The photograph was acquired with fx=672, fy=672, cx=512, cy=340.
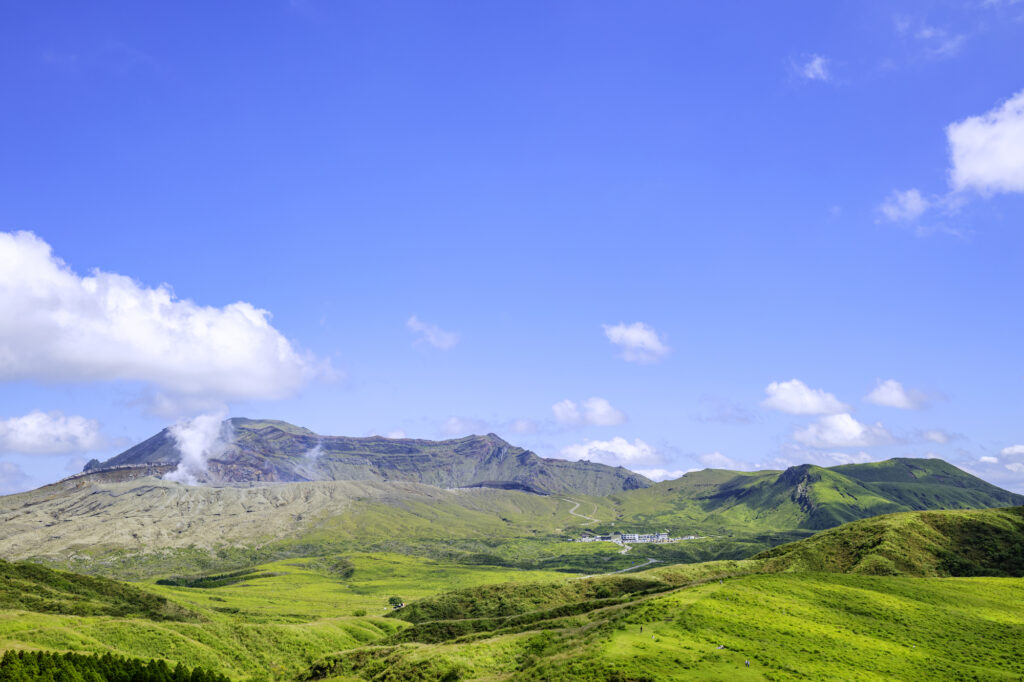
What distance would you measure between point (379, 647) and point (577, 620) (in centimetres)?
3270

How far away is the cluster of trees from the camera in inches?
3054

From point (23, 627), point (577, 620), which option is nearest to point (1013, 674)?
point (577, 620)

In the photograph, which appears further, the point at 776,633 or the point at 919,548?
the point at 919,548

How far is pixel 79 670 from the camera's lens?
84.0 m

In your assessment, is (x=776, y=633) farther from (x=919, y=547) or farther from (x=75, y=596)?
(x=75, y=596)

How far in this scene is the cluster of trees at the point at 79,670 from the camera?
7756 centimetres

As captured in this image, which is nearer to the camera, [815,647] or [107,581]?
[815,647]

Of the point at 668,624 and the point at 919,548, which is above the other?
the point at 919,548

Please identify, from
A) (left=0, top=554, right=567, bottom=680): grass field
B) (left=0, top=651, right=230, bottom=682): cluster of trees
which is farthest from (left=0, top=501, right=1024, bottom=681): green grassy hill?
(left=0, top=651, right=230, bottom=682): cluster of trees

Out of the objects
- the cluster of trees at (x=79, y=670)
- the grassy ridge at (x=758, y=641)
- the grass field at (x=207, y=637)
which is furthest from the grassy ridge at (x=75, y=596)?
the grassy ridge at (x=758, y=641)

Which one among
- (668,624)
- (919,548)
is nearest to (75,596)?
(668,624)

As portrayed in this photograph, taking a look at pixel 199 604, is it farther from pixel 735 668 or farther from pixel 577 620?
pixel 735 668

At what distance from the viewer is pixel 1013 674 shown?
7844 cm

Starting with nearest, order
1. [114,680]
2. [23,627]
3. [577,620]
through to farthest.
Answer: [114,680], [577,620], [23,627]
